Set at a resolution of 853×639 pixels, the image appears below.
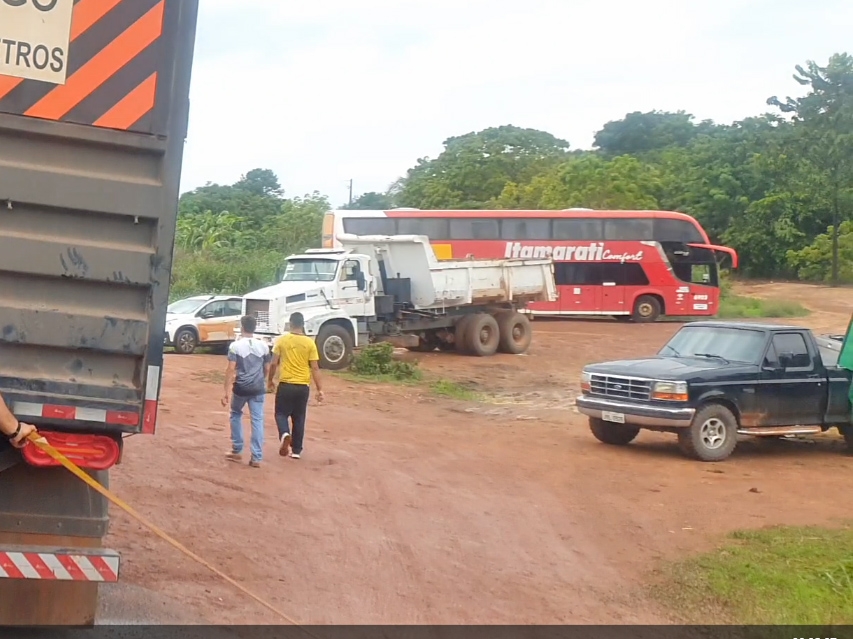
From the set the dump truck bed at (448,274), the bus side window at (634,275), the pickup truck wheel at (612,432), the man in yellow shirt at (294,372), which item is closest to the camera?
the man in yellow shirt at (294,372)

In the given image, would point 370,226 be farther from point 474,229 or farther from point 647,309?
point 647,309

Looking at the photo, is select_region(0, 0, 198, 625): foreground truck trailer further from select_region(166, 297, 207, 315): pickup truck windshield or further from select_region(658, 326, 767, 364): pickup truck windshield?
select_region(166, 297, 207, 315): pickup truck windshield

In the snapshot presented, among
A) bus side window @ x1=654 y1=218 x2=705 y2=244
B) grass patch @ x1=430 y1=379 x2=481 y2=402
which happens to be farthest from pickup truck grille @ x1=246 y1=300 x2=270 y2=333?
bus side window @ x1=654 y1=218 x2=705 y2=244

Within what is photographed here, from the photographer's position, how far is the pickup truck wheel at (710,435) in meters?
13.6

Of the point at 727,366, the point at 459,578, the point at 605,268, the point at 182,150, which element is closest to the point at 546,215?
the point at 605,268

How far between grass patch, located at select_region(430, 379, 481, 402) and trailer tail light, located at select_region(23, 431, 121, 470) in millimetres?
16913

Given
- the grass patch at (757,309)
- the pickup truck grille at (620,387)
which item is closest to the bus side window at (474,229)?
the grass patch at (757,309)

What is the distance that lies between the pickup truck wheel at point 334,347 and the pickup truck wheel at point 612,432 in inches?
382

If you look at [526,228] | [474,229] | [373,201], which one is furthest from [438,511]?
[373,201]

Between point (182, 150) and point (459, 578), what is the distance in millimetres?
4373

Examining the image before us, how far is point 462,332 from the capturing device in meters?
28.4

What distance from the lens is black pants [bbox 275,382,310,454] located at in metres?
12.2

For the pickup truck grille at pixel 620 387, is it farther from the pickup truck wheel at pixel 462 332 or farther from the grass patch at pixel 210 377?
the pickup truck wheel at pixel 462 332

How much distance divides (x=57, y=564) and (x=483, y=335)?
2407 centimetres
